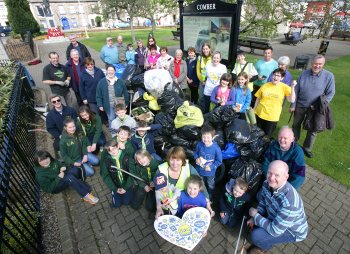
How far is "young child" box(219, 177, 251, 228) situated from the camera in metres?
3.03

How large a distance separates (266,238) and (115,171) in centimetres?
224

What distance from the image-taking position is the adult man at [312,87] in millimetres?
3852

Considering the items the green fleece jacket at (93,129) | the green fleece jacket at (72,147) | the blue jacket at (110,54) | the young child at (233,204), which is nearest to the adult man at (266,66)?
the young child at (233,204)

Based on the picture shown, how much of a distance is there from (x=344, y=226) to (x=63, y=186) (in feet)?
14.3

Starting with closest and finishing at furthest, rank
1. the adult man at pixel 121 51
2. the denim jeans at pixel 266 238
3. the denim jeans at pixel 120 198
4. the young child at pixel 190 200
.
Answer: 1. the denim jeans at pixel 266 238
2. the young child at pixel 190 200
3. the denim jeans at pixel 120 198
4. the adult man at pixel 121 51

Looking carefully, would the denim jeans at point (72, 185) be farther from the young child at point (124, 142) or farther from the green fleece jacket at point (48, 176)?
the young child at point (124, 142)

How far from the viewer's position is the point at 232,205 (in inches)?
122

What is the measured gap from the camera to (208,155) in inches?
128

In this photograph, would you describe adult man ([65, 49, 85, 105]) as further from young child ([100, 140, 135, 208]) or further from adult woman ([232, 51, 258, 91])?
adult woman ([232, 51, 258, 91])

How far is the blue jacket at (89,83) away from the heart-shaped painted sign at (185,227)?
3.76 metres

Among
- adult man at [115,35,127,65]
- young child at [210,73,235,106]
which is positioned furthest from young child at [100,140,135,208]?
adult man at [115,35,127,65]

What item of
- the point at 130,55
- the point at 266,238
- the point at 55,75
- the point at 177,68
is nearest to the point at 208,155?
the point at 266,238

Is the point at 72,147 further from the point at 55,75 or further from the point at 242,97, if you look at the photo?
the point at 242,97

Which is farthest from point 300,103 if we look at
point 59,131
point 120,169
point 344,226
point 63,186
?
point 59,131
